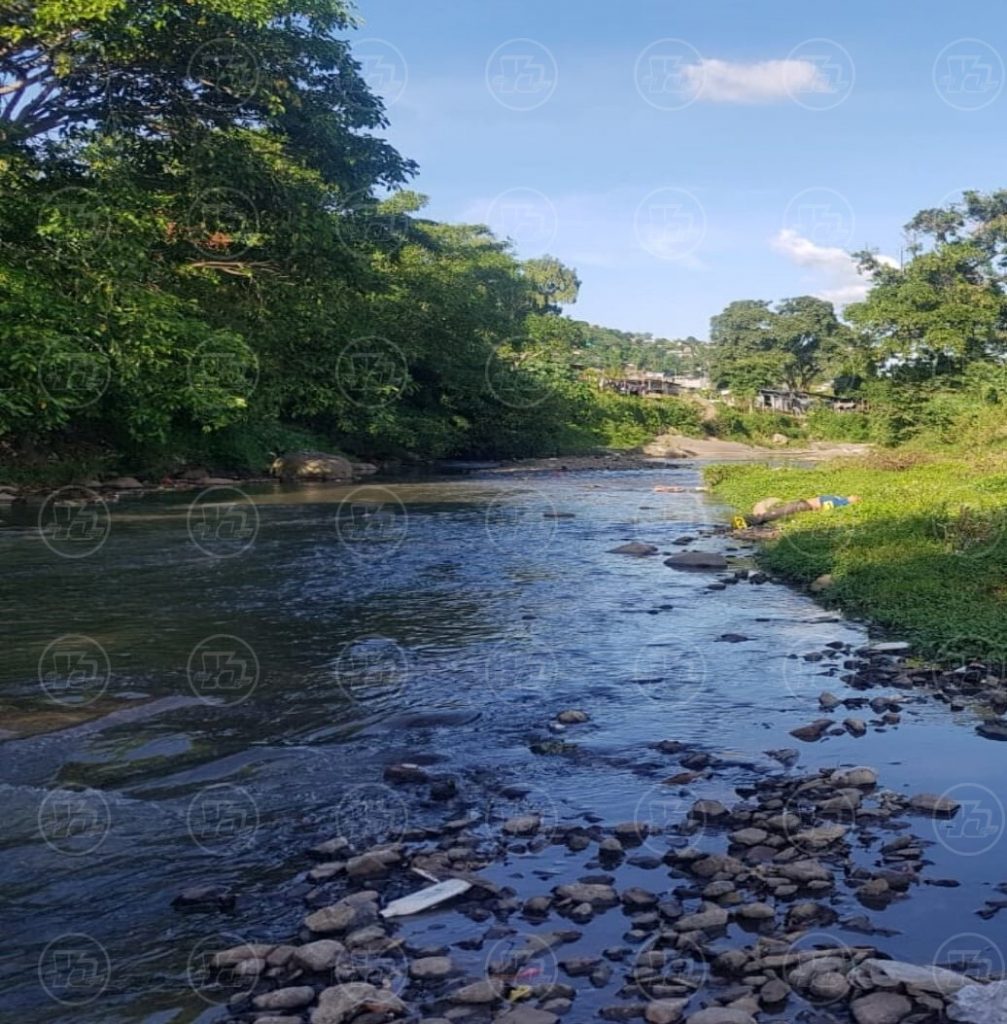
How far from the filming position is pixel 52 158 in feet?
62.9

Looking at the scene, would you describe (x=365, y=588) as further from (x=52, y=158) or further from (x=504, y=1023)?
(x=52, y=158)

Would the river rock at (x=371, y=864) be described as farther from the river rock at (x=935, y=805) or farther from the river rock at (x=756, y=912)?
the river rock at (x=935, y=805)

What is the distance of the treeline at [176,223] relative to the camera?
17453 mm

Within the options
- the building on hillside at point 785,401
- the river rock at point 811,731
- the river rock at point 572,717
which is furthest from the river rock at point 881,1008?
the building on hillside at point 785,401

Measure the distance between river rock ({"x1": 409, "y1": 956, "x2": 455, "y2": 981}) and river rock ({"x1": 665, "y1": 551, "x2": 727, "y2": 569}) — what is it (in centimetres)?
1135

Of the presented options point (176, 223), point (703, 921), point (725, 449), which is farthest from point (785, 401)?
point (703, 921)

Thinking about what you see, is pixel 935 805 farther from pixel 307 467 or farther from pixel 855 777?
pixel 307 467

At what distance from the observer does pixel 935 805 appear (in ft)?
18.5

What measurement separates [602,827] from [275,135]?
19.6 meters

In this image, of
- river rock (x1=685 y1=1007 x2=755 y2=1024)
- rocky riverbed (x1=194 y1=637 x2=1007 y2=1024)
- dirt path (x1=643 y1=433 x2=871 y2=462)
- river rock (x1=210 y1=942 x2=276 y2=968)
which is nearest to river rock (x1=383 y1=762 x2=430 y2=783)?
rocky riverbed (x1=194 y1=637 x2=1007 y2=1024)

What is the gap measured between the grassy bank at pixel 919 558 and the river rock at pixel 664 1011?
607 centimetres

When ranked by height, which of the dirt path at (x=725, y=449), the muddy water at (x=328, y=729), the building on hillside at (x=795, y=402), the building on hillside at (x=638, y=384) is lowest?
the muddy water at (x=328, y=729)

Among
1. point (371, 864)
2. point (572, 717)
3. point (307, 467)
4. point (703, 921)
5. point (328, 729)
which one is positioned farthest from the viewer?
point (307, 467)

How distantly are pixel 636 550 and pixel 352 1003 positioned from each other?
1330 cm
